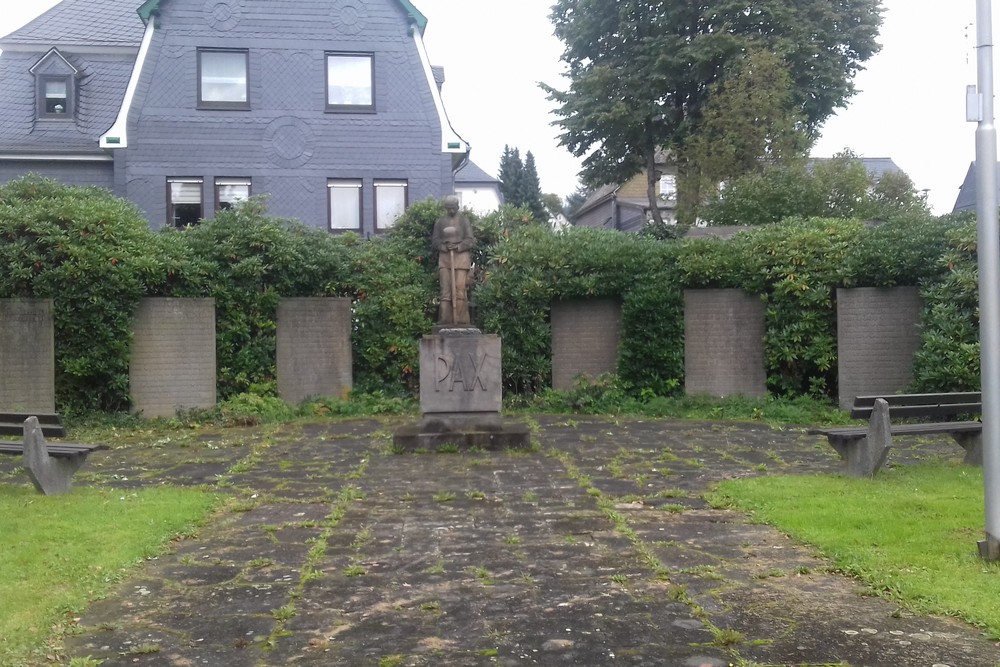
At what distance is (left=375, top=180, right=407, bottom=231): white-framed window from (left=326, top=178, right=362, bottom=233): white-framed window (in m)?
0.44

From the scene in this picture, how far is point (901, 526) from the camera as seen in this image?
22.4 ft

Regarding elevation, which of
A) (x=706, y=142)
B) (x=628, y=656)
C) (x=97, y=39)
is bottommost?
(x=628, y=656)

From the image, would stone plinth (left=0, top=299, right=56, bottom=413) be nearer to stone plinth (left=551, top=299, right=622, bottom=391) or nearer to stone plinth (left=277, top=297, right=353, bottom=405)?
stone plinth (left=277, top=297, right=353, bottom=405)

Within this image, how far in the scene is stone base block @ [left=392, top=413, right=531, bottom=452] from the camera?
1126 cm

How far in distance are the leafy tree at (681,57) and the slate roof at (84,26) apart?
11.5 m

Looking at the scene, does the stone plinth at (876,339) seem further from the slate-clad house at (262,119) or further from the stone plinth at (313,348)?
the slate-clad house at (262,119)

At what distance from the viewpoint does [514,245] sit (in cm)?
1577

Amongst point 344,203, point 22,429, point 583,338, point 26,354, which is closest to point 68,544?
point 22,429

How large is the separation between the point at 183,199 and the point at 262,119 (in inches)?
99.6

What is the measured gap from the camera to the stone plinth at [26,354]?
543 inches

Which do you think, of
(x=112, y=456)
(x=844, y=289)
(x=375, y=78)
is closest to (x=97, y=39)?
(x=375, y=78)

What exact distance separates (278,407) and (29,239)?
415cm

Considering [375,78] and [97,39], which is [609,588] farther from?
[97,39]

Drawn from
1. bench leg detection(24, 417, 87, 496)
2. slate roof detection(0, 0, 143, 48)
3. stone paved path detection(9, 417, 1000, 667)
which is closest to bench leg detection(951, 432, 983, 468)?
A: stone paved path detection(9, 417, 1000, 667)
